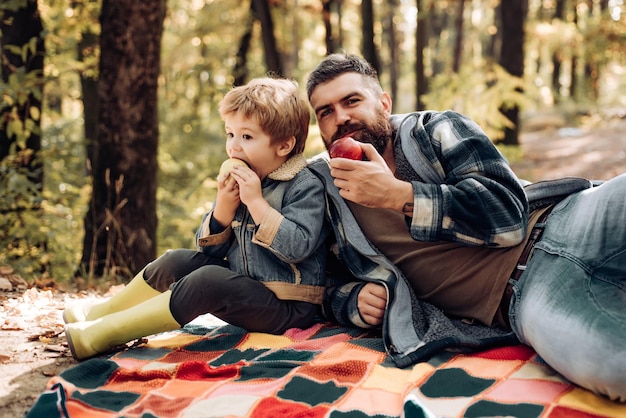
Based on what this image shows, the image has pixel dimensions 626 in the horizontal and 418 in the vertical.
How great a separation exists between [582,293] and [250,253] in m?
1.48

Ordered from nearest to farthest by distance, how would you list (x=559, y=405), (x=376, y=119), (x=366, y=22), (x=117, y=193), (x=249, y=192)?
(x=559, y=405), (x=249, y=192), (x=376, y=119), (x=117, y=193), (x=366, y=22)

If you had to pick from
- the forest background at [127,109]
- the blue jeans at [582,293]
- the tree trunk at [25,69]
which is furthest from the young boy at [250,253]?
the tree trunk at [25,69]

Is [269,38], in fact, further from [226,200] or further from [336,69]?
[226,200]

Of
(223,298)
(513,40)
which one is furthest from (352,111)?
(513,40)

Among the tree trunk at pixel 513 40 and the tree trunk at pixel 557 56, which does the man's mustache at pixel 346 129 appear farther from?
the tree trunk at pixel 557 56

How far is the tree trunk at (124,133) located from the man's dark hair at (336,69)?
2342mm

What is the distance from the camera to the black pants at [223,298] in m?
2.77

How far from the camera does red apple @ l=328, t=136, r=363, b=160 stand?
276 centimetres

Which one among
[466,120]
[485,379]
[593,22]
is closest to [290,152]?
[466,120]

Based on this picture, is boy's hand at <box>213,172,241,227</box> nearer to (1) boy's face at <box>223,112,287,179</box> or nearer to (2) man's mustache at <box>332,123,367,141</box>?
(1) boy's face at <box>223,112,287,179</box>

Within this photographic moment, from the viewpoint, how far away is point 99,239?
5105mm

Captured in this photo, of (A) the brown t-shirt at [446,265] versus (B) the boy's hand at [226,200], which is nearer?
(A) the brown t-shirt at [446,265]

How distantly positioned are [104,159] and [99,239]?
2.19ft

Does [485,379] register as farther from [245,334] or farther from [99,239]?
[99,239]
